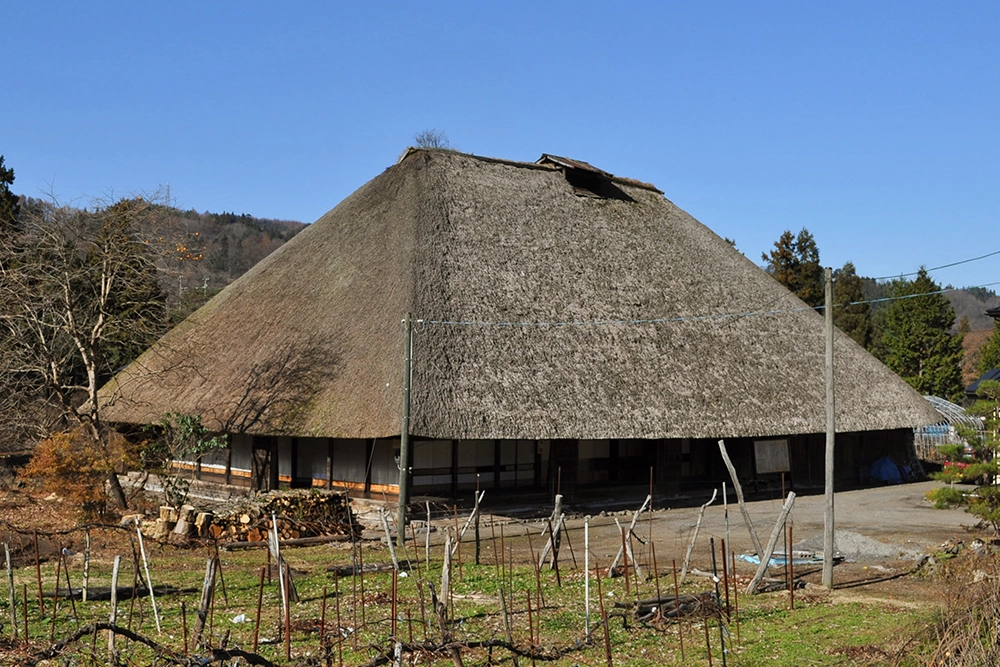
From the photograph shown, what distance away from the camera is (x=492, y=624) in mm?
11016

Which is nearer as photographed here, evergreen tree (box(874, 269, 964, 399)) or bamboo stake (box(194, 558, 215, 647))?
bamboo stake (box(194, 558, 215, 647))

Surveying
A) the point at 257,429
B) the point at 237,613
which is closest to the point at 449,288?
the point at 257,429

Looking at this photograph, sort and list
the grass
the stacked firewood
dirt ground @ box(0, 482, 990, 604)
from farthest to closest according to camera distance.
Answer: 1. the stacked firewood
2. dirt ground @ box(0, 482, 990, 604)
3. the grass

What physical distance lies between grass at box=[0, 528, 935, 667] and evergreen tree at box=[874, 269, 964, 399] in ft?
139

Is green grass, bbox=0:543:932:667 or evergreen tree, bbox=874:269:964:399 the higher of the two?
evergreen tree, bbox=874:269:964:399

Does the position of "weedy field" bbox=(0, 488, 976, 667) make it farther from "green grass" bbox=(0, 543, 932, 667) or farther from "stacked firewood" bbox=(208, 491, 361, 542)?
"stacked firewood" bbox=(208, 491, 361, 542)

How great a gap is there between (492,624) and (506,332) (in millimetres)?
13801

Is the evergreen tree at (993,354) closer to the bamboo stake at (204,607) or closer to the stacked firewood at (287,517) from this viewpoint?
the stacked firewood at (287,517)

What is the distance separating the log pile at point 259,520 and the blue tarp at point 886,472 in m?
20.3

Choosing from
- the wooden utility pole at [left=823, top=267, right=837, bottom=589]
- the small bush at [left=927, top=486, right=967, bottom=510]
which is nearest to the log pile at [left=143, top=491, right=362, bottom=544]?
the wooden utility pole at [left=823, top=267, right=837, bottom=589]

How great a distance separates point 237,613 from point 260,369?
46.2 feet

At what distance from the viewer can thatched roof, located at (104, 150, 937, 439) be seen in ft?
74.5

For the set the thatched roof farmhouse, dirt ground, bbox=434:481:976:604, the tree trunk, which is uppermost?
the thatched roof farmhouse

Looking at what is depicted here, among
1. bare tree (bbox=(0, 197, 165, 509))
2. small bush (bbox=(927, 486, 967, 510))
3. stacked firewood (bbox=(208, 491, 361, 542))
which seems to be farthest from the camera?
bare tree (bbox=(0, 197, 165, 509))
